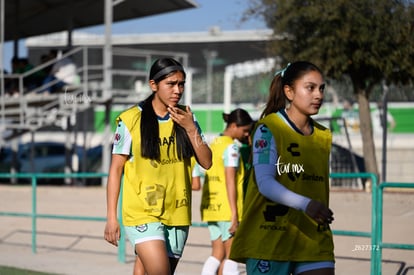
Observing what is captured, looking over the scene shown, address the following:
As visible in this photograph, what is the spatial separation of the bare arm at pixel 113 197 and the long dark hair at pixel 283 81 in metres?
1.18

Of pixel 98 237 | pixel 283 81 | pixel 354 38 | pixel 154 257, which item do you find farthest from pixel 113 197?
pixel 354 38

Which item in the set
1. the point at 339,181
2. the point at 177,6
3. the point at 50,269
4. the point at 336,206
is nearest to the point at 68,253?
the point at 50,269

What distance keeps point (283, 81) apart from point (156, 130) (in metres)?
1.13

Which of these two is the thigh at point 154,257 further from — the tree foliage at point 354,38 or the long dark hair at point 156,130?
the tree foliage at point 354,38

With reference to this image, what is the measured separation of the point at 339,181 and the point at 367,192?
2.68 feet

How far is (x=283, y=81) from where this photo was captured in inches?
199

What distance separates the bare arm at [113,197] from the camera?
5.76 meters

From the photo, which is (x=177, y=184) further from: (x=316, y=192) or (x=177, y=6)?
(x=177, y=6)

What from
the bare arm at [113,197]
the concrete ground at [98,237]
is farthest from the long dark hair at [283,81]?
the concrete ground at [98,237]

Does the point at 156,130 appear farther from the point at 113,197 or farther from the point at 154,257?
the point at 154,257

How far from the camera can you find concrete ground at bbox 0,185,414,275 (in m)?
9.13

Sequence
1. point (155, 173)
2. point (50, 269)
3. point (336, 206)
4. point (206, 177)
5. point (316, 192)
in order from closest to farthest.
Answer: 1. point (316, 192)
2. point (155, 173)
3. point (206, 177)
4. point (336, 206)
5. point (50, 269)

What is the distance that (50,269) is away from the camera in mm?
10945

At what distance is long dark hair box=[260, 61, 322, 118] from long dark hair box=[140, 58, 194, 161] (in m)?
0.90
